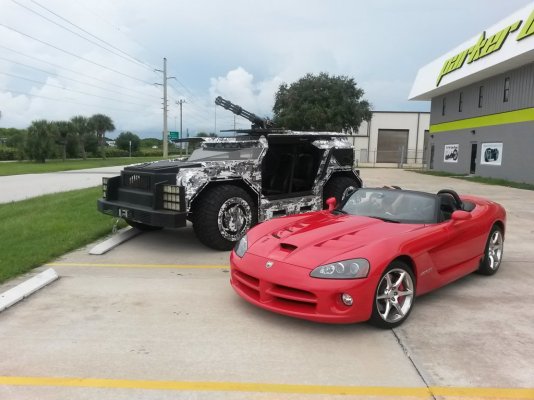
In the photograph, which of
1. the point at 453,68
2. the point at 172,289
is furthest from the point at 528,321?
the point at 453,68

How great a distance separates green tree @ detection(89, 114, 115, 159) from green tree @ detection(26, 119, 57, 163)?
18.4m

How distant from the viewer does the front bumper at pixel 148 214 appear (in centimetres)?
640

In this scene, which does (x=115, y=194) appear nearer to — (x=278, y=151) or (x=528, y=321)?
(x=278, y=151)

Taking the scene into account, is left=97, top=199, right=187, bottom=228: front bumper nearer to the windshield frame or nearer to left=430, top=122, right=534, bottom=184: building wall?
the windshield frame

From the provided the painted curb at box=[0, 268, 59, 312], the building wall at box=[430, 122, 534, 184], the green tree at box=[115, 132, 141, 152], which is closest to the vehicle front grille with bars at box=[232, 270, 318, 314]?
the painted curb at box=[0, 268, 59, 312]

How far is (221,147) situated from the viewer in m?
8.20

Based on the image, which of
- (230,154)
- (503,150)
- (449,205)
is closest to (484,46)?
(503,150)

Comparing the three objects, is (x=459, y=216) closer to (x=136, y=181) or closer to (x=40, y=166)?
(x=136, y=181)

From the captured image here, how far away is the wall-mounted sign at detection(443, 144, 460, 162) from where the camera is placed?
31169 mm

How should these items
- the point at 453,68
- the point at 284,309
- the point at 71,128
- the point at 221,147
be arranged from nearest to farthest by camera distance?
1. the point at 284,309
2. the point at 221,147
3. the point at 453,68
4. the point at 71,128

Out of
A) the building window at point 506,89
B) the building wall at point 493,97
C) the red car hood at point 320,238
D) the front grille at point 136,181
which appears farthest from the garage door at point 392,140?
the red car hood at point 320,238

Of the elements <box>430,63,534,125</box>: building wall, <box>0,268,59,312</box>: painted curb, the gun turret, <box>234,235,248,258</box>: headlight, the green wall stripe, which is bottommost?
<box>0,268,59,312</box>: painted curb

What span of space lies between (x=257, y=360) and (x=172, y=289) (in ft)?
6.38

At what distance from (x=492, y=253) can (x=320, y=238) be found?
2.69 m
